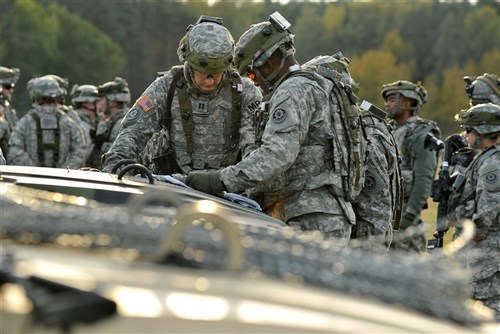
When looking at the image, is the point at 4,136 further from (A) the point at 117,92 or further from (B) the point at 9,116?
(B) the point at 9,116

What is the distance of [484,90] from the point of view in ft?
38.7

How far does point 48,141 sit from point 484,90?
16.1ft

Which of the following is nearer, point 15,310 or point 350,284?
point 15,310

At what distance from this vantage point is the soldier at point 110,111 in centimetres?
1465

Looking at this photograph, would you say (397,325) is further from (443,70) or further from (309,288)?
(443,70)

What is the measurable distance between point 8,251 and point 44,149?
10525 millimetres

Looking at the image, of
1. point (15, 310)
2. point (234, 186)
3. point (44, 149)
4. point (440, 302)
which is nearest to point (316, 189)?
point (234, 186)

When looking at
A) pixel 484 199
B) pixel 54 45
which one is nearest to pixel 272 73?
pixel 484 199

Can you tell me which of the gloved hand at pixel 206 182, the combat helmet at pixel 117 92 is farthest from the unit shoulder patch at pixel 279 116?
the combat helmet at pixel 117 92

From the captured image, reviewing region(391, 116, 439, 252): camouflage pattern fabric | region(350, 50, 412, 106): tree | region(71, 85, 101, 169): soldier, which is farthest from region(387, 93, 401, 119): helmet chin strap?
region(350, 50, 412, 106): tree

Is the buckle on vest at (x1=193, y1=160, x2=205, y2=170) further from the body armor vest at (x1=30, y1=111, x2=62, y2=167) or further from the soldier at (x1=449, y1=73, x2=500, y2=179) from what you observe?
the body armor vest at (x1=30, y1=111, x2=62, y2=167)

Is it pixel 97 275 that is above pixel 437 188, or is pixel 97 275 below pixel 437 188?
below

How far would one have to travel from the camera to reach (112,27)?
199ft

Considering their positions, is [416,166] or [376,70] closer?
[416,166]
